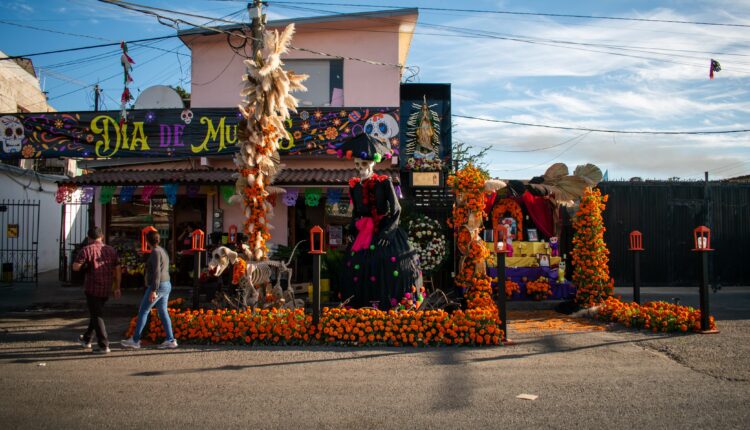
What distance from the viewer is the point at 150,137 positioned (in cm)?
1421

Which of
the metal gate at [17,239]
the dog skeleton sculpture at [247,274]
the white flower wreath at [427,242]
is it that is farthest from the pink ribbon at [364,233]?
the metal gate at [17,239]

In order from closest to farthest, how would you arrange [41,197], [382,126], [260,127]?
[260,127]
[382,126]
[41,197]

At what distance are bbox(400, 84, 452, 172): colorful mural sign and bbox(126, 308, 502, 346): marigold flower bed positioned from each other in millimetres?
7867

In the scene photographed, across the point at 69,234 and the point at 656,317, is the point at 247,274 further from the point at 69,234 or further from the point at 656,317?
the point at 69,234

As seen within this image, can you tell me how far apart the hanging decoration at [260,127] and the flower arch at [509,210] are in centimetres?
615

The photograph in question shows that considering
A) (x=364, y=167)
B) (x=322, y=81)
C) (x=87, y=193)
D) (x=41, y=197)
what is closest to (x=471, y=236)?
(x=364, y=167)

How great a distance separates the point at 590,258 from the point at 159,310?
314 inches

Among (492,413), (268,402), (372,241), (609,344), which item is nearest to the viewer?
(492,413)

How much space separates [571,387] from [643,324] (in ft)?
13.4

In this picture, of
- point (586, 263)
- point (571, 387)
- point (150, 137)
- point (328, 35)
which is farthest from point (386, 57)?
point (571, 387)

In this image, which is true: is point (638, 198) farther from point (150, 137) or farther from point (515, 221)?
point (150, 137)

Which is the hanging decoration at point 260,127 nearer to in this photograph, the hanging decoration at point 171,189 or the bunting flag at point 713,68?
the hanging decoration at point 171,189

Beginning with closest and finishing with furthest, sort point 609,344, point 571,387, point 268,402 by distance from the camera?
point 268,402 → point 571,387 → point 609,344

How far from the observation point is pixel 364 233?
30.2 feet
